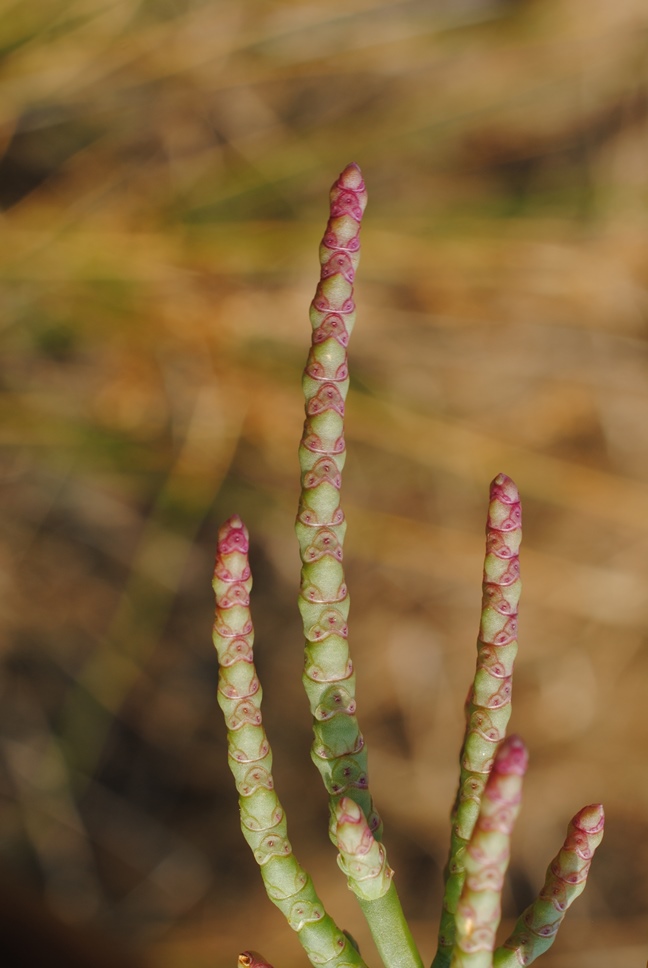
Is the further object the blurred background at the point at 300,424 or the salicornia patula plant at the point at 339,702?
the blurred background at the point at 300,424

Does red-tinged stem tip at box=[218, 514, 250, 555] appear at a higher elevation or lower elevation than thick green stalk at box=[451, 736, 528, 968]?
higher

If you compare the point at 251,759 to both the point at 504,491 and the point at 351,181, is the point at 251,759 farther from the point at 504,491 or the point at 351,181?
the point at 351,181

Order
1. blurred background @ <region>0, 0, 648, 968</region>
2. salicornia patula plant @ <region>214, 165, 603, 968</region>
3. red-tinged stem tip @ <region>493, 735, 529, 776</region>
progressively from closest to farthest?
red-tinged stem tip @ <region>493, 735, 529, 776</region>, salicornia patula plant @ <region>214, 165, 603, 968</region>, blurred background @ <region>0, 0, 648, 968</region>

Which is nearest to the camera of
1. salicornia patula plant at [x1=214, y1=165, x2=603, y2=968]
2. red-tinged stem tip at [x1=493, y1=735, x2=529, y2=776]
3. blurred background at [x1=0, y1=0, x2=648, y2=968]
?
red-tinged stem tip at [x1=493, y1=735, x2=529, y2=776]

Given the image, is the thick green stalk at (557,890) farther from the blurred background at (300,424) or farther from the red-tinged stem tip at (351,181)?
the blurred background at (300,424)

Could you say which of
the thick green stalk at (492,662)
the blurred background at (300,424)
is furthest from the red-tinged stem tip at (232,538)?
the blurred background at (300,424)

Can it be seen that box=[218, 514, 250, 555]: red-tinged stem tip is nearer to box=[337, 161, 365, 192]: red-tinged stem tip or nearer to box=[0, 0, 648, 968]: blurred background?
box=[337, 161, 365, 192]: red-tinged stem tip

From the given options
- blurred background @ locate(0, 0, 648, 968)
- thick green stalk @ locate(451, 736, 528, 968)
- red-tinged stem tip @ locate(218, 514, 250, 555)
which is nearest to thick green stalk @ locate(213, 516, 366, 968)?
red-tinged stem tip @ locate(218, 514, 250, 555)
